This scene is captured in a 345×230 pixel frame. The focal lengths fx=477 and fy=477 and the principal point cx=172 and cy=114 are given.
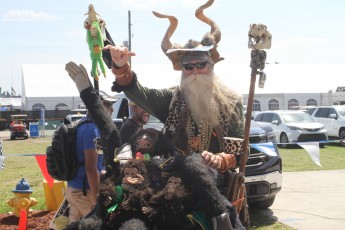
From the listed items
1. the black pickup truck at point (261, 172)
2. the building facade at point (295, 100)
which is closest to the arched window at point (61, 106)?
the building facade at point (295, 100)

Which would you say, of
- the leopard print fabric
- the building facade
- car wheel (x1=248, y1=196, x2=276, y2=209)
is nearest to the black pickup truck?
car wheel (x1=248, y1=196, x2=276, y2=209)

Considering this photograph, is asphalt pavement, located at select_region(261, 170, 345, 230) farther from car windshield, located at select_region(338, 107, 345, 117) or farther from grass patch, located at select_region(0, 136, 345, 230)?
car windshield, located at select_region(338, 107, 345, 117)

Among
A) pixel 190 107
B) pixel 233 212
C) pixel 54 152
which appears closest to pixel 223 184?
pixel 233 212

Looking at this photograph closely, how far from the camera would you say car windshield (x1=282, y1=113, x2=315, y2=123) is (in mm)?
17266

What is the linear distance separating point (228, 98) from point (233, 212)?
90 cm

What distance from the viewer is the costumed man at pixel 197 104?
3.09m

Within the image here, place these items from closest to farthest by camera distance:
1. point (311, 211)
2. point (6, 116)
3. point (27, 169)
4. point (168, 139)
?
point (168, 139), point (311, 211), point (27, 169), point (6, 116)

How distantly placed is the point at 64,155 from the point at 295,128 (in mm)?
13421

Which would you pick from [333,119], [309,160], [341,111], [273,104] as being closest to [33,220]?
[309,160]

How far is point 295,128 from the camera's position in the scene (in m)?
16.6

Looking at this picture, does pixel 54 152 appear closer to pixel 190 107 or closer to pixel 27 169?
pixel 190 107

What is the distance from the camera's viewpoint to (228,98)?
321 cm

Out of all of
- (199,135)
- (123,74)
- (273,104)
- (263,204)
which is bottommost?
(263,204)

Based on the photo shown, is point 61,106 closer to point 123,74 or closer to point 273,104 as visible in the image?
point 273,104
